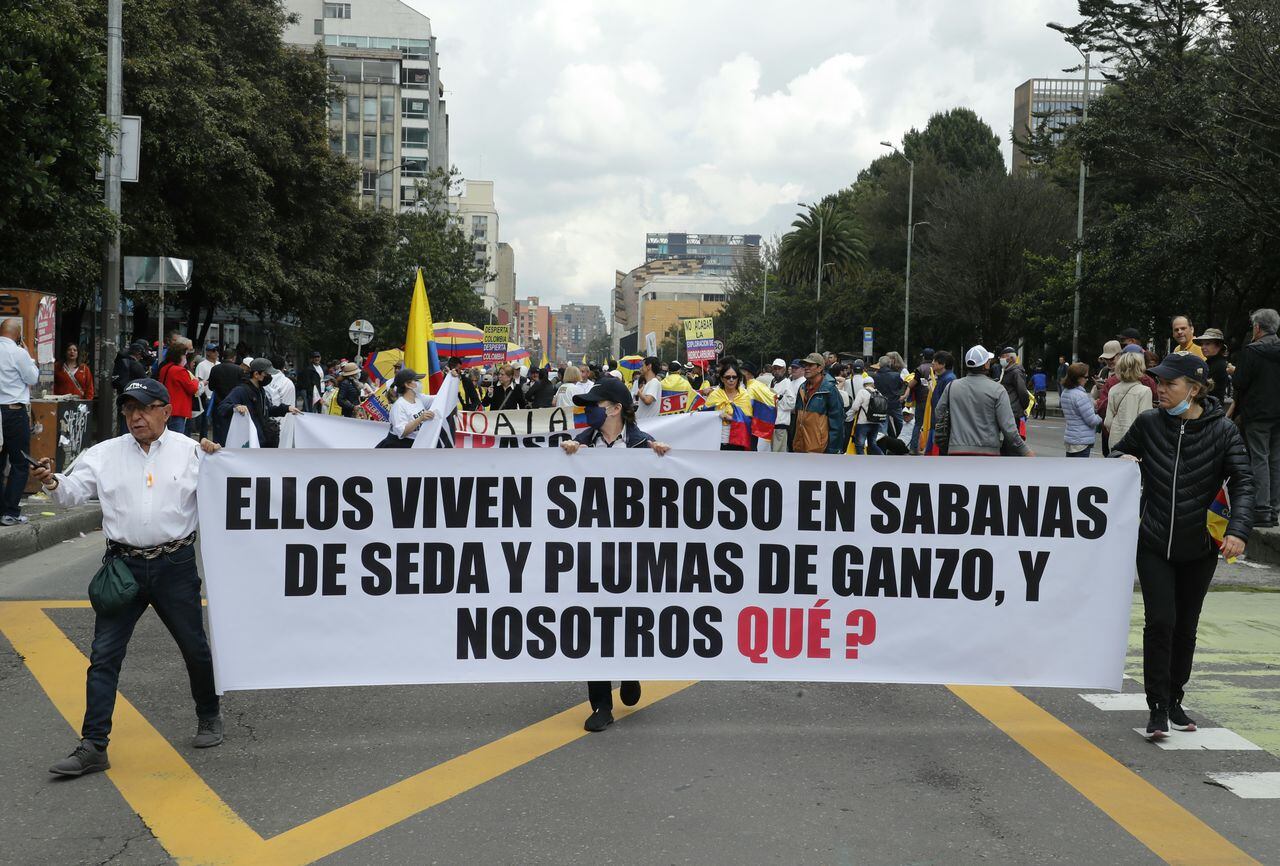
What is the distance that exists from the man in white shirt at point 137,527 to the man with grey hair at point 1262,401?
9226mm

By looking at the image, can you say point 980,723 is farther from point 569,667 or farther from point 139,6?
point 139,6

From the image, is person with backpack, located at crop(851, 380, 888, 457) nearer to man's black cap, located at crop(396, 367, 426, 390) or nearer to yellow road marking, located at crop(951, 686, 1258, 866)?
man's black cap, located at crop(396, 367, 426, 390)

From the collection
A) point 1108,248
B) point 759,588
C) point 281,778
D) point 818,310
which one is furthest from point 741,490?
point 818,310

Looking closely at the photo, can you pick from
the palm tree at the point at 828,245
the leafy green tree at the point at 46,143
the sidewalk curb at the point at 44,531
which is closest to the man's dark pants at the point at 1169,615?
the sidewalk curb at the point at 44,531

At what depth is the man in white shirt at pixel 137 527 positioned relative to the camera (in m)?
5.23

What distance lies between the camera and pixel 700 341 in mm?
32156

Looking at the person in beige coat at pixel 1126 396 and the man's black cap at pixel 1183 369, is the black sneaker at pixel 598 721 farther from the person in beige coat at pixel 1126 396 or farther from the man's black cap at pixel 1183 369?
the person in beige coat at pixel 1126 396

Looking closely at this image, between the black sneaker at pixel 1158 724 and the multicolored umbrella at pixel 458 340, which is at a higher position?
the multicolored umbrella at pixel 458 340

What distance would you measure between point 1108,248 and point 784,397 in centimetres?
2590

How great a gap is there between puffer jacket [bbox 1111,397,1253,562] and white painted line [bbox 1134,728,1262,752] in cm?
81

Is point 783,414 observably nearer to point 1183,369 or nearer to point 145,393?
point 1183,369

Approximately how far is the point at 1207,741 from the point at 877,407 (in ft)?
37.2

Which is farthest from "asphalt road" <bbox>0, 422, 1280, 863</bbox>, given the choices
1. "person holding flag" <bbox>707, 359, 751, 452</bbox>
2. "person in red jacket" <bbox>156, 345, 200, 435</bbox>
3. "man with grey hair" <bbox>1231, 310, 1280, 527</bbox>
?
"person in red jacket" <bbox>156, 345, 200, 435</bbox>

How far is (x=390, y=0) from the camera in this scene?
11669cm
